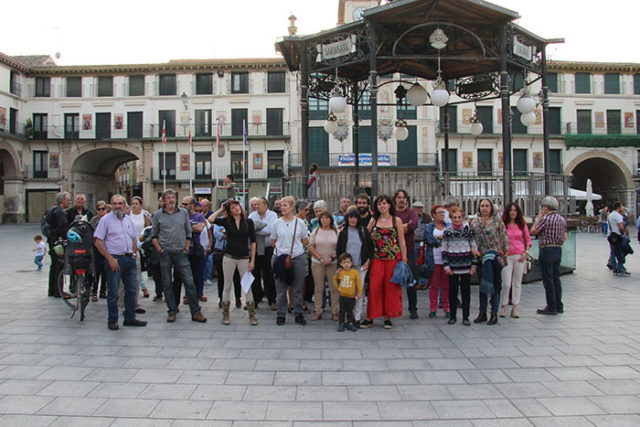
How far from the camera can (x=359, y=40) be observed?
9.27m

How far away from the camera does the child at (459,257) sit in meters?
6.53

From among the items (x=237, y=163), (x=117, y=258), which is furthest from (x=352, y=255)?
(x=237, y=163)

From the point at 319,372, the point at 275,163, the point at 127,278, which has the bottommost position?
the point at 319,372

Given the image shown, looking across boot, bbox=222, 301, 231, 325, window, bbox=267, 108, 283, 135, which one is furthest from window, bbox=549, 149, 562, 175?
boot, bbox=222, 301, 231, 325

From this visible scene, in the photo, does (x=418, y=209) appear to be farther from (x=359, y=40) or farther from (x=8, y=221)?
(x=8, y=221)

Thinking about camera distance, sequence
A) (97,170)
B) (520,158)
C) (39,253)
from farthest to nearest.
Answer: (97,170) < (520,158) < (39,253)

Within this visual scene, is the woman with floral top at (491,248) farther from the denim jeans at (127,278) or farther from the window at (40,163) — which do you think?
the window at (40,163)

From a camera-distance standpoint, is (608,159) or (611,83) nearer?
(608,159)

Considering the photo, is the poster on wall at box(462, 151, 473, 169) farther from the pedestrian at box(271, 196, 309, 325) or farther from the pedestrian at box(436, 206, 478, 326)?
the pedestrian at box(271, 196, 309, 325)

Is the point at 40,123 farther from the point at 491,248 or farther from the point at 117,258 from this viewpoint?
the point at 491,248

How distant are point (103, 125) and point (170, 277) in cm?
3798

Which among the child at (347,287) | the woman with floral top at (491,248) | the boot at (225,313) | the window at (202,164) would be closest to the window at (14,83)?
the window at (202,164)

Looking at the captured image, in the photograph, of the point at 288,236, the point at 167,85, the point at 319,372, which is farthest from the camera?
the point at 167,85

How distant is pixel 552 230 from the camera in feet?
23.4
